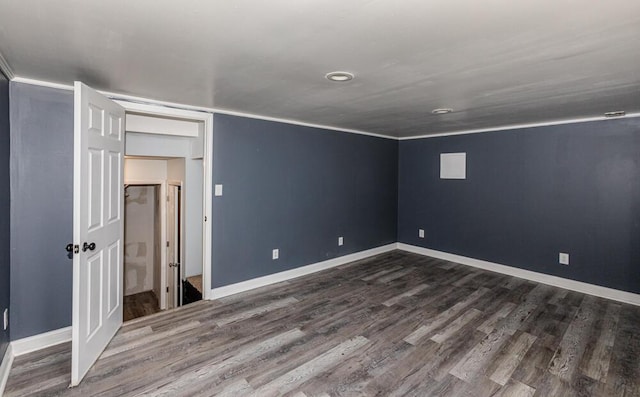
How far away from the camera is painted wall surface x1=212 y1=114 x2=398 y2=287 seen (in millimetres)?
3646

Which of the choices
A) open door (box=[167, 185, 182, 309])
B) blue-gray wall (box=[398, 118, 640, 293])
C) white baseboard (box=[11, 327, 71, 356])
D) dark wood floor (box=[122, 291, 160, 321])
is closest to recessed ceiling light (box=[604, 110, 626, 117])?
blue-gray wall (box=[398, 118, 640, 293])

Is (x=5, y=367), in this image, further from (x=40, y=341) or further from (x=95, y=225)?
(x=95, y=225)

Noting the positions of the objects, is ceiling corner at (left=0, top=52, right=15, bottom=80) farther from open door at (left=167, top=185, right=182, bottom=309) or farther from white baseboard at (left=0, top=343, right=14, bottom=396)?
open door at (left=167, top=185, right=182, bottom=309)

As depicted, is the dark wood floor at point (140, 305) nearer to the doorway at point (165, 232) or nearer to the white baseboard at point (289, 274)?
the doorway at point (165, 232)

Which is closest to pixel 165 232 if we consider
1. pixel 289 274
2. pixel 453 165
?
pixel 289 274

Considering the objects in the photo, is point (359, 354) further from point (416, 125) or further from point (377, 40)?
point (416, 125)

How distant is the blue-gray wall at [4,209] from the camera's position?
2.19 meters

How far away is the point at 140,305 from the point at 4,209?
13.3 ft

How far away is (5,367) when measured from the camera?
7.19 feet

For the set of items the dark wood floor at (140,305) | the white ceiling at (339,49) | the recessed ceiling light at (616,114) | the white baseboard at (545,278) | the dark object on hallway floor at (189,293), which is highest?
the recessed ceiling light at (616,114)

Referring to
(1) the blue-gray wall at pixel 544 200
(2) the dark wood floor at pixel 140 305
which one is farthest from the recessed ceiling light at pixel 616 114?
(2) the dark wood floor at pixel 140 305

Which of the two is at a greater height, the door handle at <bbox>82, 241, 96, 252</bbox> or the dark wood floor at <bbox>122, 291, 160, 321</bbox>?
the door handle at <bbox>82, 241, 96, 252</bbox>

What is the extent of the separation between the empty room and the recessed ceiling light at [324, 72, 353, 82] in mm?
18

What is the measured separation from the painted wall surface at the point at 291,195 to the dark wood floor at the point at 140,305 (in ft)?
9.19
